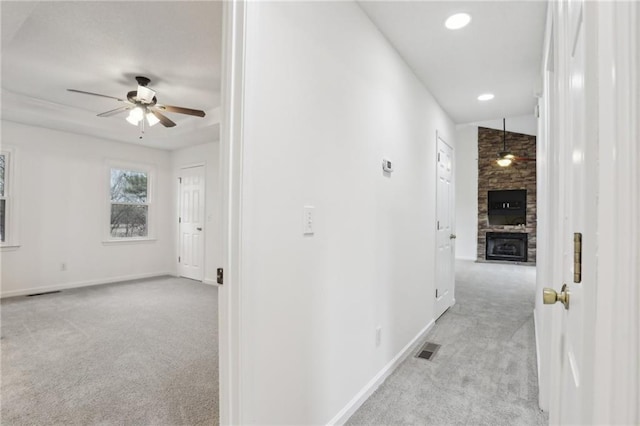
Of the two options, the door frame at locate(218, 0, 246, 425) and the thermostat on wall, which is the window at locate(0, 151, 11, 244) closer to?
the door frame at locate(218, 0, 246, 425)

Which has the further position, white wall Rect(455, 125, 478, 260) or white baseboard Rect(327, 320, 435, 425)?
white wall Rect(455, 125, 478, 260)

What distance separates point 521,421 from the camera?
185 cm

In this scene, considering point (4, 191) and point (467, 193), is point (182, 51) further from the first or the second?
point (467, 193)

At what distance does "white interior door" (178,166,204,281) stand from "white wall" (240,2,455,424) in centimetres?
419

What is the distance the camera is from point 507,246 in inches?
334

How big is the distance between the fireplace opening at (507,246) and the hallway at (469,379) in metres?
5.08

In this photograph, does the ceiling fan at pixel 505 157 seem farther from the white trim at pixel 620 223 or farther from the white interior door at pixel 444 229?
the white trim at pixel 620 223

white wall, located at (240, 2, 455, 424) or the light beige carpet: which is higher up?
white wall, located at (240, 2, 455, 424)

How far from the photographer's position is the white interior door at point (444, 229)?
12.1 feet

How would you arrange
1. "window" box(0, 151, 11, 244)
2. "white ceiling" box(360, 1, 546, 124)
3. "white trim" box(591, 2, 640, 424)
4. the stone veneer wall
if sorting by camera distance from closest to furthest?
1. "white trim" box(591, 2, 640, 424)
2. "white ceiling" box(360, 1, 546, 124)
3. "window" box(0, 151, 11, 244)
4. the stone veneer wall

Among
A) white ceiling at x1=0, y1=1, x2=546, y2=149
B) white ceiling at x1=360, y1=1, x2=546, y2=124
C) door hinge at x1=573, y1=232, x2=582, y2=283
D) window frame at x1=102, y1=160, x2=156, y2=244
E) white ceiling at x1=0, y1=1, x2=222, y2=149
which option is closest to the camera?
door hinge at x1=573, y1=232, x2=582, y2=283

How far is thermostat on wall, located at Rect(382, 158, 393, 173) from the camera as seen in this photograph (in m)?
2.34

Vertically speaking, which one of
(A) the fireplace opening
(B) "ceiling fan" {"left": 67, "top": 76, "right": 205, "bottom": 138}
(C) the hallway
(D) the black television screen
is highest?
(B) "ceiling fan" {"left": 67, "top": 76, "right": 205, "bottom": 138}

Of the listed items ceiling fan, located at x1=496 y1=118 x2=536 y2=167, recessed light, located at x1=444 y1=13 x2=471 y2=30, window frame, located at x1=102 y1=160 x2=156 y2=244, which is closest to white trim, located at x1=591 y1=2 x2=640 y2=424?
recessed light, located at x1=444 y1=13 x2=471 y2=30
